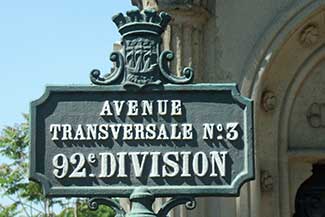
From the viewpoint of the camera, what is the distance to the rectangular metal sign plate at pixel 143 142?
206 inches

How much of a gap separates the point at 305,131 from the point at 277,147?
474mm

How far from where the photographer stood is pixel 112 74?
17.9 ft

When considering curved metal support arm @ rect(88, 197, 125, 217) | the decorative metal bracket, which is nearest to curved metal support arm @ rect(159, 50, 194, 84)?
the decorative metal bracket

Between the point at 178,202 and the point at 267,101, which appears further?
the point at 267,101

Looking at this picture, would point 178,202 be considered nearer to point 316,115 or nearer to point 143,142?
point 143,142

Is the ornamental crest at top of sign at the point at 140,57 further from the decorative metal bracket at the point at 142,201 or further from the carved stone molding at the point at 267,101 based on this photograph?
the carved stone molding at the point at 267,101

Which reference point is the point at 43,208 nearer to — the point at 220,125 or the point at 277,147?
the point at 277,147

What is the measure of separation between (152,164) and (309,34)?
5643 mm

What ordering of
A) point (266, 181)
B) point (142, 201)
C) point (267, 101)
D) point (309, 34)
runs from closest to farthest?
point (142, 201) < point (266, 181) < point (267, 101) < point (309, 34)

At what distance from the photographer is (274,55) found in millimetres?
10352

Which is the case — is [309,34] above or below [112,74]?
above

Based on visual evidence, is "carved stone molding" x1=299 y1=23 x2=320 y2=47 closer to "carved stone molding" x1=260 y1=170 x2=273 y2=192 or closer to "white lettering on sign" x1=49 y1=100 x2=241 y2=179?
"carved stone molding" x1=260 y1=170 x2=273 y2=192

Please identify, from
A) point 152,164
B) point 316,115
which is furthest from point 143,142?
point 316,115

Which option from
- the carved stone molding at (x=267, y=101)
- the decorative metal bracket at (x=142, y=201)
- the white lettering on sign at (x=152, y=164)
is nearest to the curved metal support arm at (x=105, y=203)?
the decorative metal bracket at (x=142, y=201)
